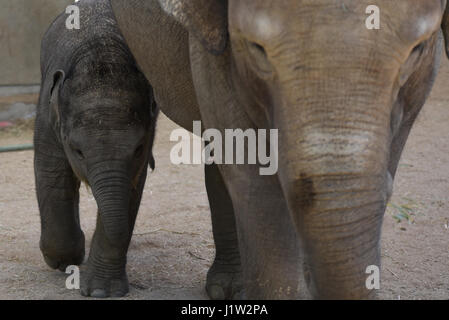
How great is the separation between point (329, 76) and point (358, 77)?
0.07 metres

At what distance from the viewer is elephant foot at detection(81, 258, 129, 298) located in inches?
163

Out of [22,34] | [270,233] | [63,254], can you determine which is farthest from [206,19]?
[22,34]

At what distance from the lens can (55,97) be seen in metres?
4.13

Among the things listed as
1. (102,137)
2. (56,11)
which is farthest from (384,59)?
(56,11)

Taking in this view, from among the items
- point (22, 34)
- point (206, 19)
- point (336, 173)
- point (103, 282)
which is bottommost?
point (103, 282)

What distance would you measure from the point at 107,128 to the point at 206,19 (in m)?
1.23

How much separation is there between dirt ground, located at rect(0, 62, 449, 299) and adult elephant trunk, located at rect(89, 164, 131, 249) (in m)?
0.37

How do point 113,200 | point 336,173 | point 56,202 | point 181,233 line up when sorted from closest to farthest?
point 336,173 < point 113,200 < point 56,202 < point 181,233

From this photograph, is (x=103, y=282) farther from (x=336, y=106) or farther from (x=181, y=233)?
(x=336, y=106)

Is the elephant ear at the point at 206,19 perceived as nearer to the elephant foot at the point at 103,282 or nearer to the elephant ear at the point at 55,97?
the elephant ear at the point at 55,97

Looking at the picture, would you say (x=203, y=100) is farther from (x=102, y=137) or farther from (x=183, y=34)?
(x=102, y=137)

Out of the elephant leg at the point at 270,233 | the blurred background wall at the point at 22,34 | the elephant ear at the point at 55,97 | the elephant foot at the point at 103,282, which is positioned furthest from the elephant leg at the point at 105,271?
the blurred background wall at the point at 22,34

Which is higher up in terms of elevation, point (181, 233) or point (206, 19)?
point (206, 19)

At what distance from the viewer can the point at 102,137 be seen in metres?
3.98
